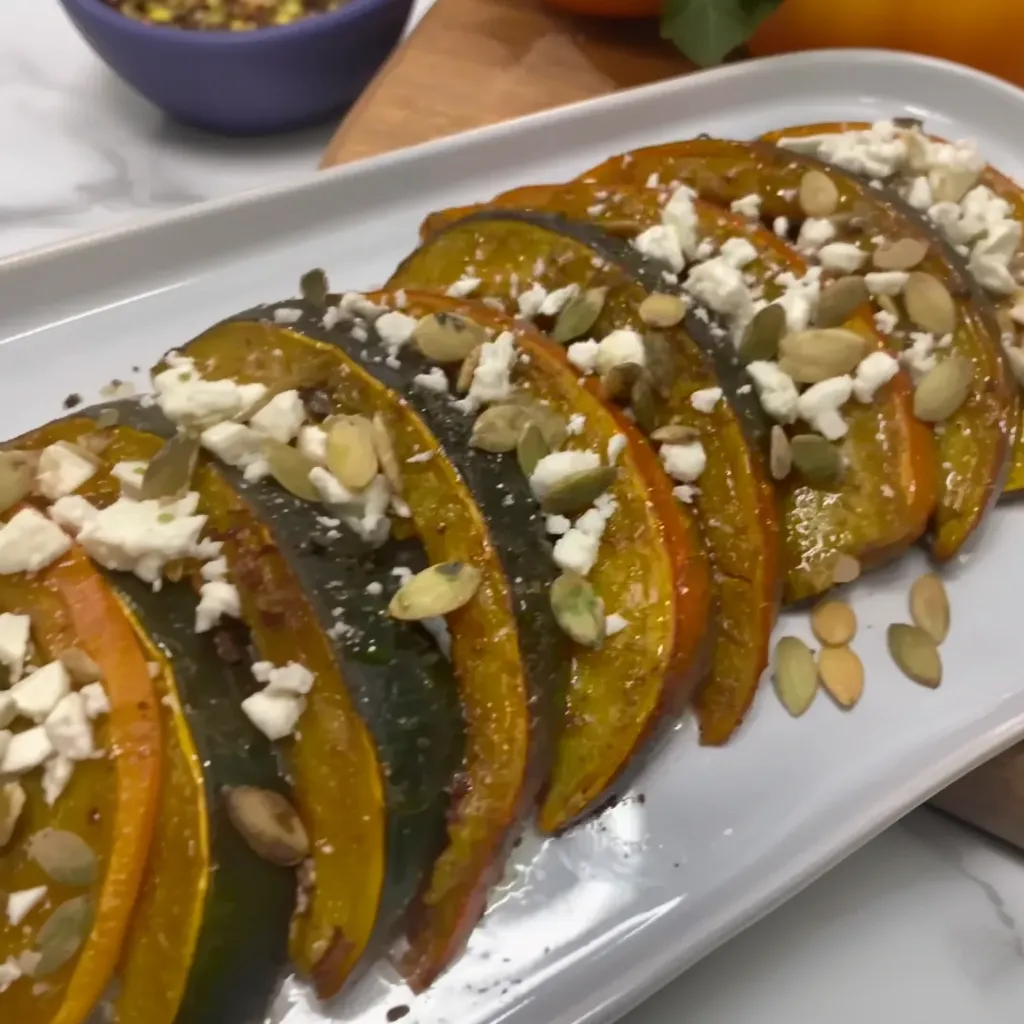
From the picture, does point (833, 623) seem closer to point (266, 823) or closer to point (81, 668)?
point (266, 823)

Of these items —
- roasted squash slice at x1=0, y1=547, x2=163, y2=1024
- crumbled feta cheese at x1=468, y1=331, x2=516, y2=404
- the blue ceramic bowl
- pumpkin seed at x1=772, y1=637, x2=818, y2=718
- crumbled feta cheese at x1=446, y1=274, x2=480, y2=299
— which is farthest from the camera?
the blue ceramic bowl

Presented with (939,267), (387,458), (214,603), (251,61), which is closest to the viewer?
(214,603)

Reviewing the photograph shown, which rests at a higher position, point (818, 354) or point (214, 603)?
point (818, 354)

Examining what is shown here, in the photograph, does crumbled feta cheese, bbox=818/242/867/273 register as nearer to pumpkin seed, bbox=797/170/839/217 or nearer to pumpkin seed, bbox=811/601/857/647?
pumpkin seed, bbox=797/170/839/217

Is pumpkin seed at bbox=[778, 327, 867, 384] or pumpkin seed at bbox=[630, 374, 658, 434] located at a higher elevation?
pumpkin seed at bbox=[778, 327, 867, 384]

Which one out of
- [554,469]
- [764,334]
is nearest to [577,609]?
[554,469]

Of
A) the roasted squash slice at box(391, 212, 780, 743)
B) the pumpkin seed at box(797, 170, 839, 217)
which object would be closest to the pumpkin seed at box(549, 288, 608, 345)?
the roasted squash slice at box(391, 212, 780, 743)
